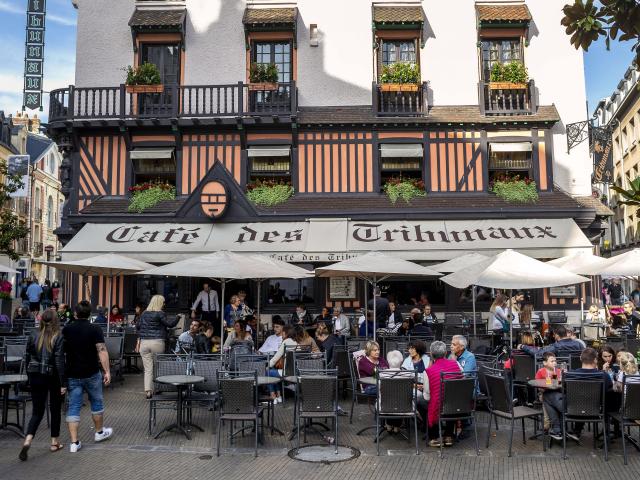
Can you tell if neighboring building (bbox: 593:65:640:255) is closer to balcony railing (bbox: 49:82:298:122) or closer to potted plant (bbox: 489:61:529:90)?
potted plant (bbox: 489:61:529:90)

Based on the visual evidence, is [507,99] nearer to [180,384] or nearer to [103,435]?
[180,384]

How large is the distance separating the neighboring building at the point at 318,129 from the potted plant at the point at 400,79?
0.15m

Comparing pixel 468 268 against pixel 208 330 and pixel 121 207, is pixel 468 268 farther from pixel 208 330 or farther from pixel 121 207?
pixel 121 207

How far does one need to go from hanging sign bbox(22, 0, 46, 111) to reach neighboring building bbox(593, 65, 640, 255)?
3006 cm

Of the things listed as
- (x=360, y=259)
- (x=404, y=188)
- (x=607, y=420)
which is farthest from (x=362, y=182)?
(x=607, y=420)

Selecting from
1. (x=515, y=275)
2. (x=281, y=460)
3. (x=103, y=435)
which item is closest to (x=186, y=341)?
(x=103, y=435)

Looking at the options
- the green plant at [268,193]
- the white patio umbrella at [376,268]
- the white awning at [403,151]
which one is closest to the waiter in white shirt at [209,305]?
the green plant at [268,193]

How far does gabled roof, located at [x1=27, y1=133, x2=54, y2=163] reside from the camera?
4497cm

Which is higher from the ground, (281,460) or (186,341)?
(186,341)

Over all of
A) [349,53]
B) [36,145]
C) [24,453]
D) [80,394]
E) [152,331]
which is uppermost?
[36,145]

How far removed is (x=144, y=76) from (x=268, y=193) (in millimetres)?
5207

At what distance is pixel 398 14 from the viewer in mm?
18344

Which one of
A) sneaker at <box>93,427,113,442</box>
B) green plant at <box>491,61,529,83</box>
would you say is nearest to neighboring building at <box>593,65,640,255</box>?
green plant at <box>491,61,529,83</box>

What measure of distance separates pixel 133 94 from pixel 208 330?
1040 centimetres
